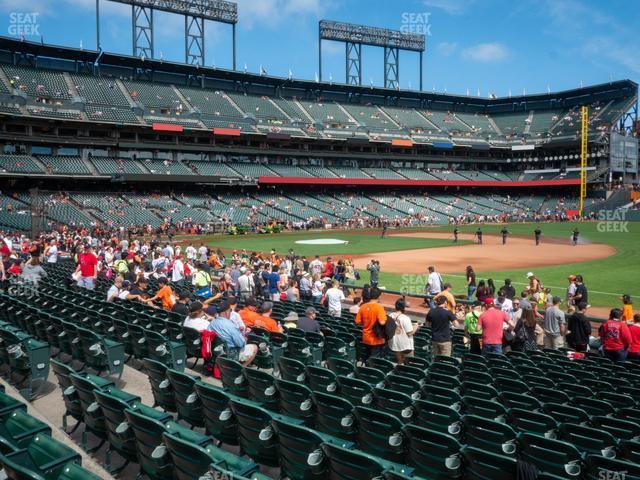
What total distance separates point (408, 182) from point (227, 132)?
95.7 ft

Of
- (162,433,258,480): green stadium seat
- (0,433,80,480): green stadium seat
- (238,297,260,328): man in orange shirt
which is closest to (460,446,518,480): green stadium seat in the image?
(162,433,258,480): green stadium seat

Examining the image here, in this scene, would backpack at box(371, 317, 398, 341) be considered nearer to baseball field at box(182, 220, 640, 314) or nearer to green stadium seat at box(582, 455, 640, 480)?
green stadium seat at box(582, 455, 640, 480)

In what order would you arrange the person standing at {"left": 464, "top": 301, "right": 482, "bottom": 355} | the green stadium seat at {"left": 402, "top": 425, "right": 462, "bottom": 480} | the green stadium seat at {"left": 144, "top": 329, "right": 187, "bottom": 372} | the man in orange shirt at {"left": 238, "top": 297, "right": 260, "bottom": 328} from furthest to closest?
the person standing at {"left": 464, "top": 301, "right": 482, "bottom": 355} → the man in orange shirt at {"left": 238, "top": 297, "right": 260, "bottom": 328} → the green stadium seat at {"left": 144, "top": 329, "right": 187, "bottom": 372} → the green stadium seat at {"left": 402, "top": 425, "right": 462, "bottom": 480}

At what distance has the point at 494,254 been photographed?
127 feet

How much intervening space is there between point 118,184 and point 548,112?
78.4 m

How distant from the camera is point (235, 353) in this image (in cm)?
979

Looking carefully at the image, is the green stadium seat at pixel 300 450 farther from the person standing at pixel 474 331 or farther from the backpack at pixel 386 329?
the person standing at pixel 474 331

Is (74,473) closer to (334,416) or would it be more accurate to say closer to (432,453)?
(334,416)

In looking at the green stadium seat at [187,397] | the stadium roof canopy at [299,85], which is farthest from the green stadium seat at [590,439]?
the stadium roof canopy at [299,85]

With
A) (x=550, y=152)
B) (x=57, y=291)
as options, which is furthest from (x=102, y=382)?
(x=550, y=152)

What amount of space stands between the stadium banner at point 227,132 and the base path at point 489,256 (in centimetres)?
3843

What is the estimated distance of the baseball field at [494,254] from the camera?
87.8 ft

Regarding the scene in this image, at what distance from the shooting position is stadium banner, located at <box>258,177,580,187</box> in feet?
241

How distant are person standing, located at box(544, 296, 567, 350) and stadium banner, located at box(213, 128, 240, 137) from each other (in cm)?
6314
